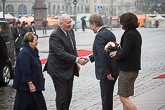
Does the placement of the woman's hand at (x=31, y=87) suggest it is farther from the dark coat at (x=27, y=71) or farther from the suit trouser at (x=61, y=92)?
the suit trouser at (x=61, y=92)

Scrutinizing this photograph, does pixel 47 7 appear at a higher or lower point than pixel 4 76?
higher

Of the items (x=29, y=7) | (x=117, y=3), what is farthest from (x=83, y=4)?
(x=29, y=7)

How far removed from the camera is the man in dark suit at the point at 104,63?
6984 millimetres

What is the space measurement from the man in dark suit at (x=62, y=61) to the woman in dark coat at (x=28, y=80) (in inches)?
27.7

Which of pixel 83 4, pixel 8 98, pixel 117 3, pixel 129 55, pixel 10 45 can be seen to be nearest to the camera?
pixel 129 55

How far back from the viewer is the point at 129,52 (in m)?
6.51

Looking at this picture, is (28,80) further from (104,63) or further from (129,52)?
(129,52)

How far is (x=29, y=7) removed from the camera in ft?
359

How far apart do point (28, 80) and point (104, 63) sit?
1.26 metres

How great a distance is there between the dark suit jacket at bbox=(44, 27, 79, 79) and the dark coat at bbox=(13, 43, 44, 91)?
690mm

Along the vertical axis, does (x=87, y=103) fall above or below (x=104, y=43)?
below

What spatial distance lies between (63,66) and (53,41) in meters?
0.45

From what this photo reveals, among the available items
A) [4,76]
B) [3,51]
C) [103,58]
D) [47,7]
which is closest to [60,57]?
[103,58]

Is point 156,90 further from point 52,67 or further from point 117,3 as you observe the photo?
point 117,3
